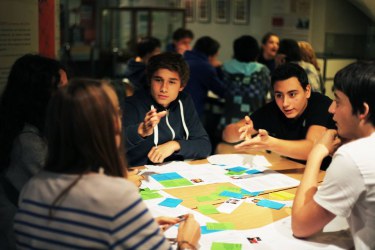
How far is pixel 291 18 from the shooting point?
20.4 ft

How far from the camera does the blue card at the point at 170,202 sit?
6.82ft

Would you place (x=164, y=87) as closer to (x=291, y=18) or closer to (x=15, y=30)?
(x=15, y=30)

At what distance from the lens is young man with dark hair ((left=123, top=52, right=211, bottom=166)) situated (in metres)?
2.72

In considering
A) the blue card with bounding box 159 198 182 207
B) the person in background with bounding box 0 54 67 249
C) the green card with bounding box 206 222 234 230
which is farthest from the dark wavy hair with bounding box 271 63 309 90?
the person in background with bounding box 0 54 67 249

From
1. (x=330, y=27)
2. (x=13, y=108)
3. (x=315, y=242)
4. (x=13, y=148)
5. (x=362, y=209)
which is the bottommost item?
(x=315, y=242)

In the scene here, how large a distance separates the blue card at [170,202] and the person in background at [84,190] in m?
0.76

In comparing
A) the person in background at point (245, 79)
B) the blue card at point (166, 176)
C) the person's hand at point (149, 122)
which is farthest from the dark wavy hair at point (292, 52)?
the blue card at point (166, 176)

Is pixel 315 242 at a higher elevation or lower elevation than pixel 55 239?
lower

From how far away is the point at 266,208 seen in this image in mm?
2076

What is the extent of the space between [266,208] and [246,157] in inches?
30.8

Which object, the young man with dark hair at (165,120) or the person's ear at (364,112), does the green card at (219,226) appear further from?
the young man with dark hair at (165,120)

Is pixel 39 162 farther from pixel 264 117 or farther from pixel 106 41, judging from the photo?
pixel 106 41

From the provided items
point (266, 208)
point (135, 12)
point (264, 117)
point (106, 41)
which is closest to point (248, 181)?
point (266, 208)

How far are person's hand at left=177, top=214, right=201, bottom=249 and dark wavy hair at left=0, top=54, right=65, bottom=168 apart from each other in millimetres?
692
